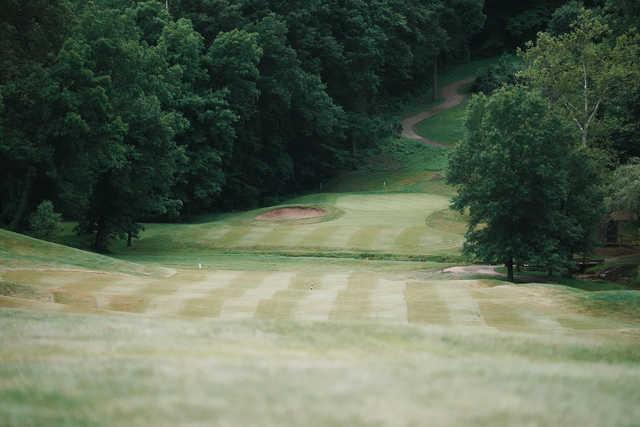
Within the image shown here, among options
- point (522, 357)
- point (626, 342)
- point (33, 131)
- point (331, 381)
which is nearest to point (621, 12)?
point (33, 131)

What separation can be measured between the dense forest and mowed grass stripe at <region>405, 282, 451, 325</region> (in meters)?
22.0

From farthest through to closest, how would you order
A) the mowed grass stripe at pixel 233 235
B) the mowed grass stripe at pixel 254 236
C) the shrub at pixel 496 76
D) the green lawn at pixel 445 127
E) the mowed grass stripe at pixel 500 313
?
the shrub at pixel 496 76, the green lawn at pixel 445 127, the mowed grass stripe at pixel 233 235, the mowed grass stripe at pixel 254 236, the mowed grass stripe at pixel 500 313

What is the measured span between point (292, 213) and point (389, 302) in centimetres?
3252

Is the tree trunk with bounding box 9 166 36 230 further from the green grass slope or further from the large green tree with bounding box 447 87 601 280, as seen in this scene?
the large green tree with bounding box 447 87 601 280

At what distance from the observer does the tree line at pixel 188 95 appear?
42.9 m

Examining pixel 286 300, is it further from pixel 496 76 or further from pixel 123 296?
pixel 496 76

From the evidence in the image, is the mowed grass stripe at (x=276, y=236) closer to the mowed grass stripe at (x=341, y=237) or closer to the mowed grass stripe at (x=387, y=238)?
the mowed grass stripe at (x=341, y=237)

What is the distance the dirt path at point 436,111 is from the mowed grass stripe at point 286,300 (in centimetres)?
5312

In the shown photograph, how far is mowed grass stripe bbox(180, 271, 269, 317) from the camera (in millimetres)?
21609

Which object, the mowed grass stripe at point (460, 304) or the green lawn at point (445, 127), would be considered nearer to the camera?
the mowed grass stripe at point (460, 304)

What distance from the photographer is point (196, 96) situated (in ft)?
185

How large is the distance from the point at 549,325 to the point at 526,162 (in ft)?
56.5

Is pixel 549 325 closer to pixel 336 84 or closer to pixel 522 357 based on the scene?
pixel 522 357

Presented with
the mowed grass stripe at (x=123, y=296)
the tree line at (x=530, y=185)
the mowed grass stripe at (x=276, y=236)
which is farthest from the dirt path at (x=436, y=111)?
the mowed grass stripe at (x=123, y=296)
